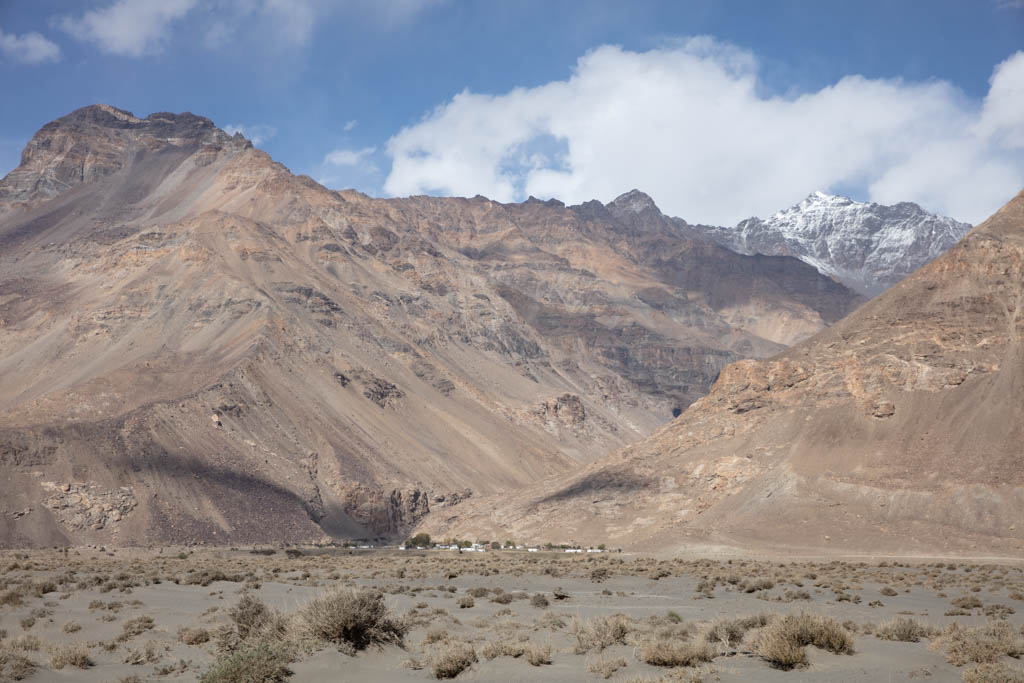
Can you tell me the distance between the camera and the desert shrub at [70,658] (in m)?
15.2

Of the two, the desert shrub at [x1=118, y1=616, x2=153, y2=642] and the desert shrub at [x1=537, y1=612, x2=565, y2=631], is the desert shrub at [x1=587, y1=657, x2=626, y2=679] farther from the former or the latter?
the desert shrub at [x1=118, y1=616, x2=153, y2=642]

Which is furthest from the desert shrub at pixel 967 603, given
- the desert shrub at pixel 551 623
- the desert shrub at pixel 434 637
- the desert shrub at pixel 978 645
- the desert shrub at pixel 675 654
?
the desert shrub at pixel 434 637

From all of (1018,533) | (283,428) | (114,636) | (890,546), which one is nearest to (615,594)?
(114,636)

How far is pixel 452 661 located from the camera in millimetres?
13852

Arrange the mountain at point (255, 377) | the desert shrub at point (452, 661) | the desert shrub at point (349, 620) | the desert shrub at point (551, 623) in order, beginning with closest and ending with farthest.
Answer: the desert shrub at point (452, 661), the desert shrub at point (349, 620), the desert shrub at point (551, 623), the mountain at point (255, 377)

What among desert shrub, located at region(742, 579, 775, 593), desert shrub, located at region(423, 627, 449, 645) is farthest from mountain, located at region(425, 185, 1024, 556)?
desert shrub, located at region(423, 627, 449, 645)

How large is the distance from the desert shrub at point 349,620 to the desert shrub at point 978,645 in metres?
9.44

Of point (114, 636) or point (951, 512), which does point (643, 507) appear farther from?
point (114, 636)

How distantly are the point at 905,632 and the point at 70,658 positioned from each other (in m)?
15.7

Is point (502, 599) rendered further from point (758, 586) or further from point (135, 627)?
point (135, 627)

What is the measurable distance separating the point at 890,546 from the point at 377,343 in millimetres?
92439

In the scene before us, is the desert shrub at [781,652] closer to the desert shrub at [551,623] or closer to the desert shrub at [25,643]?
the desert shrub at [551,623]

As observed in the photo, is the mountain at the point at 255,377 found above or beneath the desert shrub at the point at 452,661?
above

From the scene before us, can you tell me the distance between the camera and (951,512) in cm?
5469
